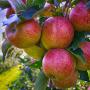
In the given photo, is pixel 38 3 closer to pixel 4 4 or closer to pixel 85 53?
pixel 4 4

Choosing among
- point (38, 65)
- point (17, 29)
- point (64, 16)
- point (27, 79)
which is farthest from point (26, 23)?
point (27, 79)

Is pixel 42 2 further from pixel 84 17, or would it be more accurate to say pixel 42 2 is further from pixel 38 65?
pixel 38 65

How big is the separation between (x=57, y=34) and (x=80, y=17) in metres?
0.08

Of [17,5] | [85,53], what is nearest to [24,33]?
[17,5]

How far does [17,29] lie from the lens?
0.89 meters

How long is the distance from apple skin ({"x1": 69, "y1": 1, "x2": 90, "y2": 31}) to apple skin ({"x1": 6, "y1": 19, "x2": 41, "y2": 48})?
0.35ft

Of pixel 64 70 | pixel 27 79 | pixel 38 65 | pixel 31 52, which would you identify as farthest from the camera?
pixel 27 79

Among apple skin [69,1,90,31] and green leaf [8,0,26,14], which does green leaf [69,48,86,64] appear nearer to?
apple skin [69,1,90,31]

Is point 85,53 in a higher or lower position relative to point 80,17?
lower

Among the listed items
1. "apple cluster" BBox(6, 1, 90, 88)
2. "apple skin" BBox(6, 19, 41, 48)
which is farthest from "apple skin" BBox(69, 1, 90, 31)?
"apple skin" BBox(6, 19, 41, 48)

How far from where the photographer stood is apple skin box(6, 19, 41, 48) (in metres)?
0.89

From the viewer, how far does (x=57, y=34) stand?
910 mm

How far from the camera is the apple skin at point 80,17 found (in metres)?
0.92

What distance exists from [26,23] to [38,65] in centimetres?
26
